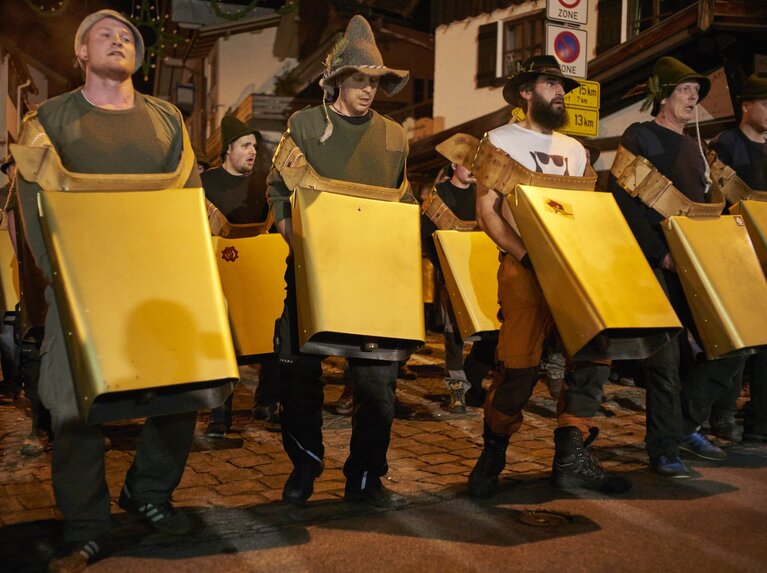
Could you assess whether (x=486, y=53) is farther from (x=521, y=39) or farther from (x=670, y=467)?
(x=670, y=467)

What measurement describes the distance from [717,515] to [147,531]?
236cm

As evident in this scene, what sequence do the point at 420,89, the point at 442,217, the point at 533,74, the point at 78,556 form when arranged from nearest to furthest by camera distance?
the point at 78,556 → the point at 533,74 → the point at 442,217 → the point at 420,89

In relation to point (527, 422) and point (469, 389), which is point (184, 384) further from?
point (469, 389)

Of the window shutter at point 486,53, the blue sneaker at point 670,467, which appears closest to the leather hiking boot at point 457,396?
the blue sneaker at point 670,467

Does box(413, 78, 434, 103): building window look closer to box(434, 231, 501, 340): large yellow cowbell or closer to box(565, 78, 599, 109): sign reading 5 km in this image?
box(565, 78, 599, 109): sign reading 5 km

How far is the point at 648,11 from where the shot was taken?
1527 cm

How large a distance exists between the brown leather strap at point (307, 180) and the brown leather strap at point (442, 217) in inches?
108

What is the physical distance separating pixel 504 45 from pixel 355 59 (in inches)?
627

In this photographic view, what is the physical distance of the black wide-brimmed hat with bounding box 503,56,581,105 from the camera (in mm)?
4410

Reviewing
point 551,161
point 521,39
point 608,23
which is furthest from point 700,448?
point 521,39

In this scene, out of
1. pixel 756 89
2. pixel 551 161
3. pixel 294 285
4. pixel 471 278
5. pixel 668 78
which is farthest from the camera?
pixel 471 278

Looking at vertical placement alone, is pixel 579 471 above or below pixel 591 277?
below

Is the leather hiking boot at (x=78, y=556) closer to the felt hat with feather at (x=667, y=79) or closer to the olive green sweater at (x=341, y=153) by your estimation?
the olive green sweater at (x=341, y=153)

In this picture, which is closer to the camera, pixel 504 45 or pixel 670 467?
pixel 670 467
